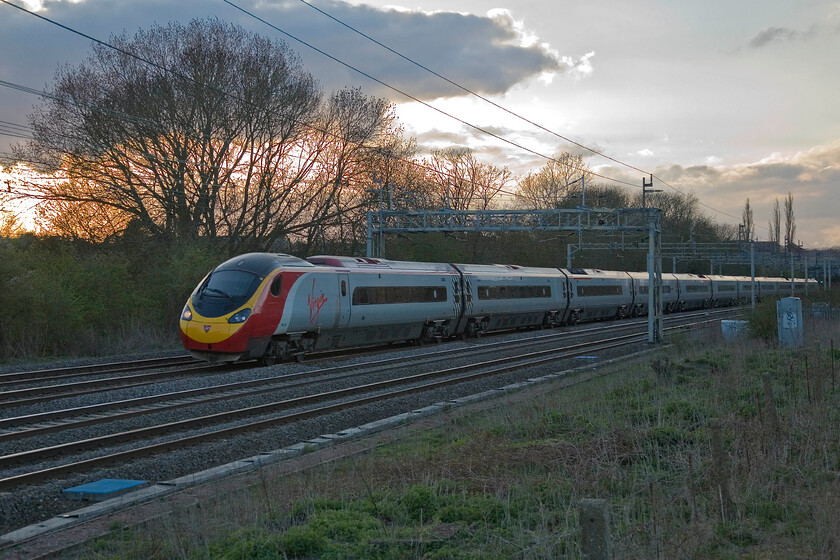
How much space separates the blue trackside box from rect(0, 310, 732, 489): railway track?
0.78m

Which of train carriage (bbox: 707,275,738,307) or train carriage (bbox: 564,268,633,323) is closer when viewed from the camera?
train carriage (bbox: 564,268,633,323)

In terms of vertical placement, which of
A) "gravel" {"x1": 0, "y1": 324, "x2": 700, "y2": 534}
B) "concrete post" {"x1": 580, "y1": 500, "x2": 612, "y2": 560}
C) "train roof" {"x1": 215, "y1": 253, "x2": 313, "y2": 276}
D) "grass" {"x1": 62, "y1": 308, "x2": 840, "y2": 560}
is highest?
"train roof" {"x1": 215, "y1": 253, "x2": 313, "y2": 276}

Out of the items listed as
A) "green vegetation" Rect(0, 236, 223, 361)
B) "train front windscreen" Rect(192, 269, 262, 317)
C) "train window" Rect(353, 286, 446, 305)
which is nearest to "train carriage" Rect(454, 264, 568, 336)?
"train window" Rect(353, 286, 446, 305)

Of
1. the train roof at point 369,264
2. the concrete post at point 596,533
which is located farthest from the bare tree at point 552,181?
the concrete post at point 596,533

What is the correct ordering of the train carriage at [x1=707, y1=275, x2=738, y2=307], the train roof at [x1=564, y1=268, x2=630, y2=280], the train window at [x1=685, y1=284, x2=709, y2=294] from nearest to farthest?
the train roof at [x1=564, y1=268, x2=630, y2=280]
the train window at [x1=685, y1=284, x2=709, y2=294]
the train carriage at [x1=707, y1=275, x2=738, y2=307]

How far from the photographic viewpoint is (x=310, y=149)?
125 ft

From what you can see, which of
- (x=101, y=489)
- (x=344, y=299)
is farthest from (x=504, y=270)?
(x=101, y=489)

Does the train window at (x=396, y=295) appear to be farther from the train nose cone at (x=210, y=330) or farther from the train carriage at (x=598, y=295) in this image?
the train carriage at (x=598, y=295)

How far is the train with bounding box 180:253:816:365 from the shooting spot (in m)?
19.7

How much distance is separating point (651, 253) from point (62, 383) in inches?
841

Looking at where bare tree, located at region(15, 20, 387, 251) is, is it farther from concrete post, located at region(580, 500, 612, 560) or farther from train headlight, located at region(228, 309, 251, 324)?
concrete post, located at region(580, 500, 612, 560)

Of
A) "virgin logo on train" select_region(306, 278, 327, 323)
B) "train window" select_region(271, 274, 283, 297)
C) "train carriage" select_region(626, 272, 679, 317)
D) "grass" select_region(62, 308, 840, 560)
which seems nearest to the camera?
"grass" select_region(62, 308, 840, 560)

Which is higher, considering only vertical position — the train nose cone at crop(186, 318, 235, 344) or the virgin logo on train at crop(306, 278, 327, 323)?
the virgin logo on train at crop(306, 278, 327, 323)

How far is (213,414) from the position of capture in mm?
13188
